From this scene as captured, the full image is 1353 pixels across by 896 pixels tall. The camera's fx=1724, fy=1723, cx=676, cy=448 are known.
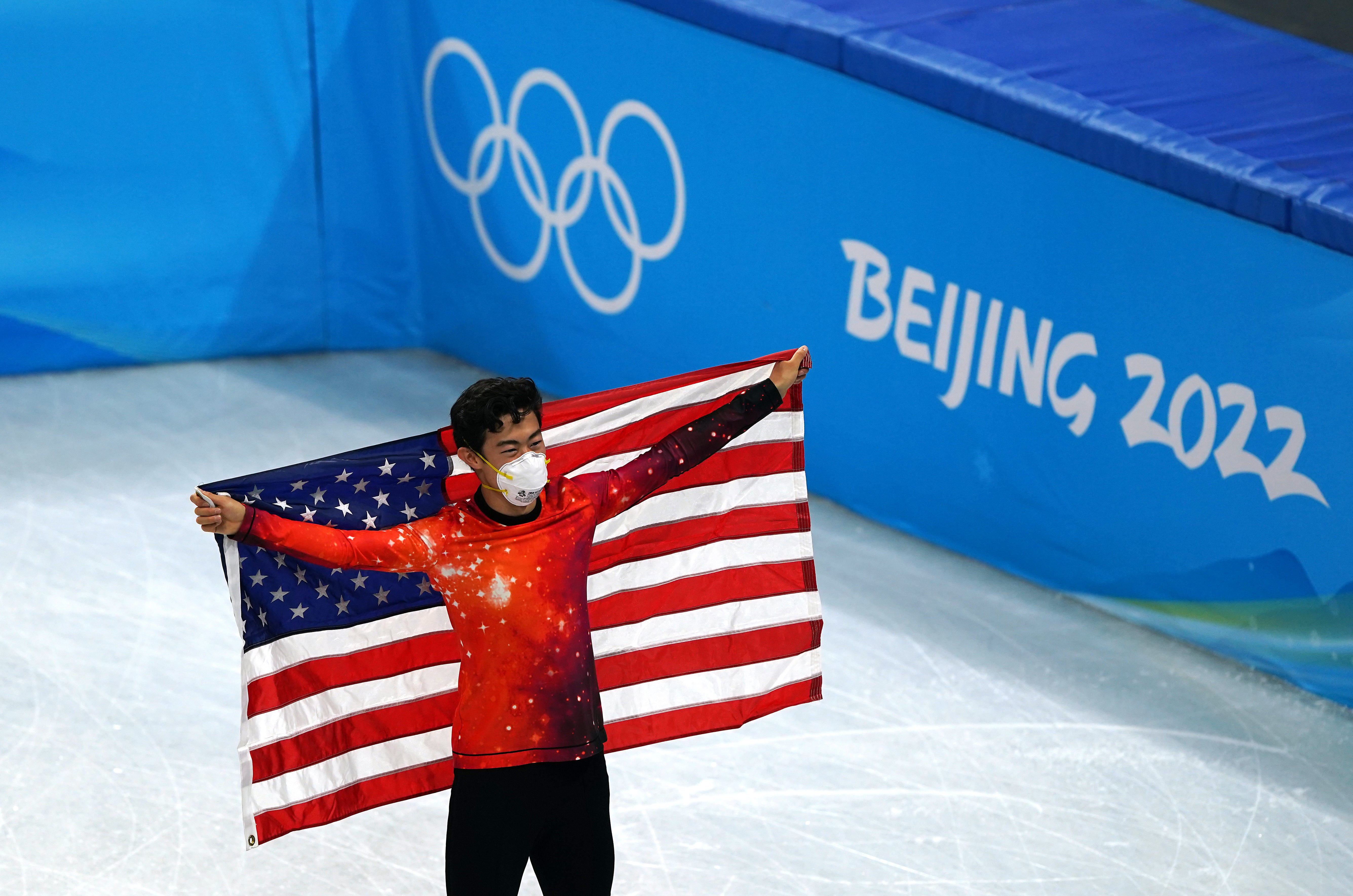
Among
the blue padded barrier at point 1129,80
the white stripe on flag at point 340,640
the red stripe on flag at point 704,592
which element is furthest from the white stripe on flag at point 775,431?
the blue padded barrier at point 1129,80

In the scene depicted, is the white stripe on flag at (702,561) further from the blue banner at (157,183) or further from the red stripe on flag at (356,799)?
the blue banner at (157,183)

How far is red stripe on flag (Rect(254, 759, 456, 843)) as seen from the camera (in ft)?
13.4

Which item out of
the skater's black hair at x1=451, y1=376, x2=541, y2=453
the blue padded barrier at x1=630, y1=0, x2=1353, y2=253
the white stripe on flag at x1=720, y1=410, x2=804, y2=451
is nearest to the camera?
the skater's black hair at x1=451, y1=376, x2=541, y2=453

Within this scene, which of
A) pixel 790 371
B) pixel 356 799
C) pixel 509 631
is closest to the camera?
pixel 509 631

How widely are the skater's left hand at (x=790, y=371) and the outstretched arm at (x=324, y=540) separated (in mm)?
957

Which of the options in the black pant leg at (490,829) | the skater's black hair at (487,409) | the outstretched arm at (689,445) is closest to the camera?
the skater's black hair at (487,409)

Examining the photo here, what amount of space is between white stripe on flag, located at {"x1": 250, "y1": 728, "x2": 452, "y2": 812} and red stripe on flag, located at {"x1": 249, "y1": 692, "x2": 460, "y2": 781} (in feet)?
0.04

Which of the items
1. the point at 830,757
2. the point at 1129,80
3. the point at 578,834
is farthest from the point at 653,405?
the point at 1129,80

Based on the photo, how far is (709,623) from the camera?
450cm

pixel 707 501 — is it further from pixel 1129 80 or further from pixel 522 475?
pixel 1129 80

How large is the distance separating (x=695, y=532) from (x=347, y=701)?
99 centimetres

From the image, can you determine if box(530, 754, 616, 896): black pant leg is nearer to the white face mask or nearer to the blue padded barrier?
the white face mask

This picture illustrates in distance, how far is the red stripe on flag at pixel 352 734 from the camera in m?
4.06

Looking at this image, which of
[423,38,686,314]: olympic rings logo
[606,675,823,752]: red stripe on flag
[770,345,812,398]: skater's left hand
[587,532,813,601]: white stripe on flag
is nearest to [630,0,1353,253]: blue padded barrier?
[423,38,686,314]: olympic rings logo
